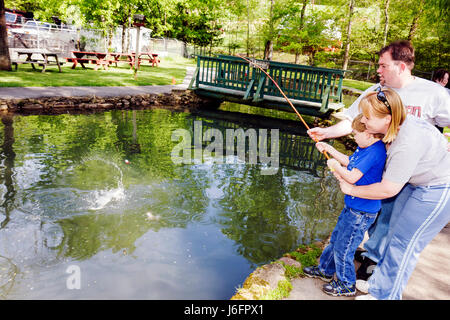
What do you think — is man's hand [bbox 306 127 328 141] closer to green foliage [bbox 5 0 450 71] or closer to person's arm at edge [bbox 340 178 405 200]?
person's arm at edge [bbox 340 178 405 200]

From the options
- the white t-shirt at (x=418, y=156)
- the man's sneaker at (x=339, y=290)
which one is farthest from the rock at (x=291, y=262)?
the white t-shirt at (x=418, y=156)

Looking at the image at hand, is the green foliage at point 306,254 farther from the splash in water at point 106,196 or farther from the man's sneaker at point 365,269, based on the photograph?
the splash in water at point 106,196

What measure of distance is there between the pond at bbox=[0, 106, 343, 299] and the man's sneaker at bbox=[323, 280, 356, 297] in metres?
0.97

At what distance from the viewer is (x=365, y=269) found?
3.34 meters

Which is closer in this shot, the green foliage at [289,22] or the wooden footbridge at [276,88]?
the wooden footbridge at [276,88]

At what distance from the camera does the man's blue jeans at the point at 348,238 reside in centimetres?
273

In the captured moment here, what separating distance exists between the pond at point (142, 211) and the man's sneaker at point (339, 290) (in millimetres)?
972

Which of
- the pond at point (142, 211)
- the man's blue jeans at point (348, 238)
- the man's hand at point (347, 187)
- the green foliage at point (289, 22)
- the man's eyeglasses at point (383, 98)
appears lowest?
the pond at point (142, 211)

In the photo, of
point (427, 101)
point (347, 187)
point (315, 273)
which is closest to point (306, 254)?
point (315, 273)

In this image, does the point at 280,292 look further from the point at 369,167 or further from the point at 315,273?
the point at 369,167

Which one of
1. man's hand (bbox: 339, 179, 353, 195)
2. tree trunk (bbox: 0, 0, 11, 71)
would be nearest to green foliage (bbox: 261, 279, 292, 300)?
man's hand (bbox: 339, 179, 353, 195)

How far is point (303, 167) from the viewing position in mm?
7344

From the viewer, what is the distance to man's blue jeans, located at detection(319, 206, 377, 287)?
2.73 metres
